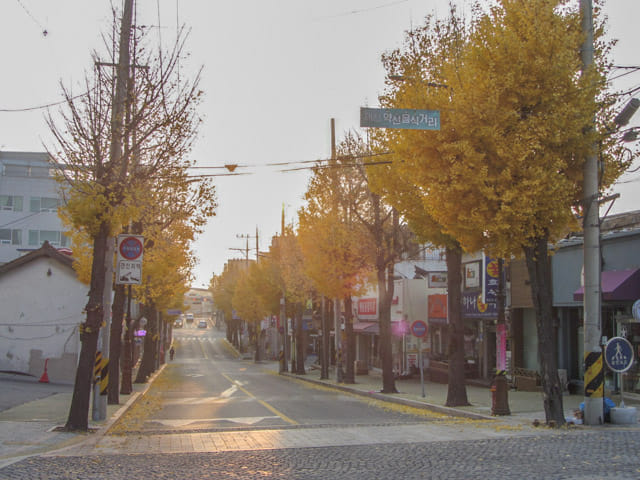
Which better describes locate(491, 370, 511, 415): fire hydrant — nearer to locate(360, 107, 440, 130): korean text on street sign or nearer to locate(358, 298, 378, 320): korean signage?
locate(360, 107, 440, 130): korean text on street sign

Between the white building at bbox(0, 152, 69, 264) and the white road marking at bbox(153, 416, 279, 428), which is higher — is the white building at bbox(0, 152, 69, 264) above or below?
above

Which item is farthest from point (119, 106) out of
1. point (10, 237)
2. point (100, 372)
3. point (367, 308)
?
point (10, 237)

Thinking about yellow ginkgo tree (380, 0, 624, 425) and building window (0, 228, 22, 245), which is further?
building window (0, 228, 22, 245)

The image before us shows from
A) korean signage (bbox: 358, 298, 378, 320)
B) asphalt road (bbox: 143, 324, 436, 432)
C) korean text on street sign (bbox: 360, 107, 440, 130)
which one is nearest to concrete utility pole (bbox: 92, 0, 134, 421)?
asphalt road (bbox: 143, 324, 436, 432)

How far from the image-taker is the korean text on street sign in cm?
1151

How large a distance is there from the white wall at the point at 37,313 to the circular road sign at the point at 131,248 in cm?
1768

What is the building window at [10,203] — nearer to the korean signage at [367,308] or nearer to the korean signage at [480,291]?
the korean signage at [367,308]

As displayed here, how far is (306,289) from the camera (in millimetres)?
37719

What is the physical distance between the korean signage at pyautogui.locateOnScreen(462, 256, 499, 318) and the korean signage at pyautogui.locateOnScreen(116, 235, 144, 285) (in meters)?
13.6

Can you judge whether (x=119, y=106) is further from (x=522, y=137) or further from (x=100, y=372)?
(x=522, y=137)

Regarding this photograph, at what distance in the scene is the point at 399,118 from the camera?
11.9 m

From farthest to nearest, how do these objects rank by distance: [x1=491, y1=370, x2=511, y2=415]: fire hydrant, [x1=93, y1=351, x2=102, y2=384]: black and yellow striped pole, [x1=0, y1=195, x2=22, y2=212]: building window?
[x1=0, y1=195, x2=22, y2=212]: building window, [x1=491, y1=370, x2=511, y2=415]: fire hydrant, [x1=93, y1=351, x2=102, y2=384]: black and yellow striped pole

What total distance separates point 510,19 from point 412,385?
70.4 ft

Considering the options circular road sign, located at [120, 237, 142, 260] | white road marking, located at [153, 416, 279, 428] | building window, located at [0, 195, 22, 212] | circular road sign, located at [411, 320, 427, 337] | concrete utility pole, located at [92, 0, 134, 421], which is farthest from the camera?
building window, located at [0, 195, 22, 212]
